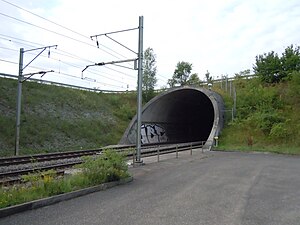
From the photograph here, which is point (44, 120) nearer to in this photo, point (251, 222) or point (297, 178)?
point (297, 178)

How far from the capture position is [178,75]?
5081 centimetres

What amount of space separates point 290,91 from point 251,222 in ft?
79.5

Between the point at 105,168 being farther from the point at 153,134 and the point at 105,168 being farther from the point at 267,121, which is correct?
the point at 153,134

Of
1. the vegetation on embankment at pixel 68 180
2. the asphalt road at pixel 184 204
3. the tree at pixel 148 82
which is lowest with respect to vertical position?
the asphalt road at pixel 184 204

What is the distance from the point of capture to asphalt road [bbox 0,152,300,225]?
17.9ft

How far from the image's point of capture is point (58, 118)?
25.4 meters

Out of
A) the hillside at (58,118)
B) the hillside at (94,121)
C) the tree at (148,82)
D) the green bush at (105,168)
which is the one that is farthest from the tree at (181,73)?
the green bush at (105,168)

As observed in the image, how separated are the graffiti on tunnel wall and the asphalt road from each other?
1749cm

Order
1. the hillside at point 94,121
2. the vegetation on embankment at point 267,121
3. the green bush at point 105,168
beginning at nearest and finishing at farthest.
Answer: the green bush at point 105,168 < the hillside at point 94,121 < the vegetation on embankment at point 267,121

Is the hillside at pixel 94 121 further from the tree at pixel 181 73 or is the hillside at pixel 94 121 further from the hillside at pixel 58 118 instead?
the tree at pixel 181 73

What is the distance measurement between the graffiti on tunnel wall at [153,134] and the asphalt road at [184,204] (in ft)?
57.4

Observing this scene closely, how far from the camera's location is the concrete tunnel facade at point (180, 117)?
27.0 meters

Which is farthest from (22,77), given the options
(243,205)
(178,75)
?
(178,75)

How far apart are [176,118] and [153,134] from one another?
6.15 meters
